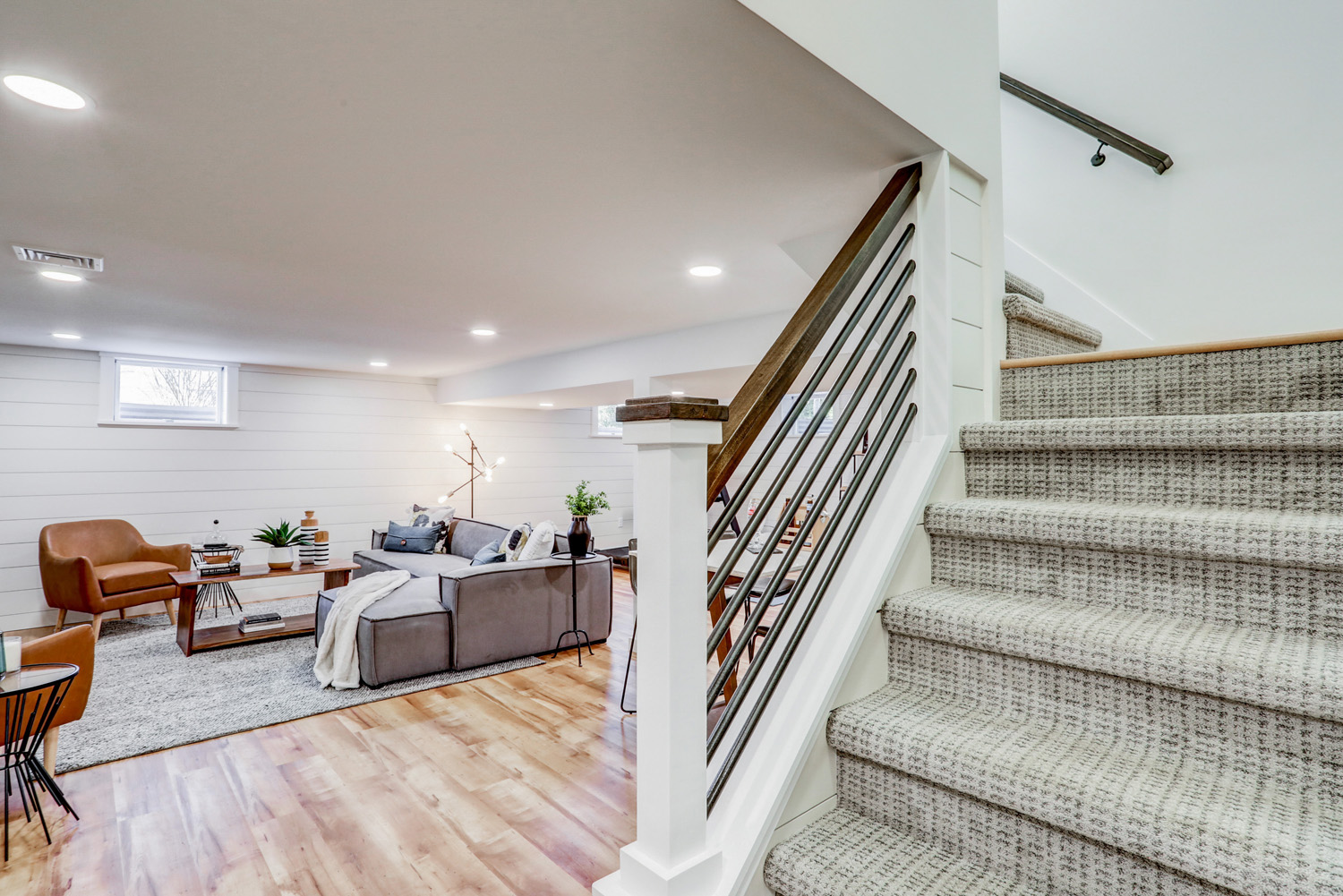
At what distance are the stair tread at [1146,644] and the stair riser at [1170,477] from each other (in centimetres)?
28

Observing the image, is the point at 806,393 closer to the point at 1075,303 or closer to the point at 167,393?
the point at 1075,303

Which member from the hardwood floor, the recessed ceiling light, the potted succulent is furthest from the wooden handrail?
the potted succulent

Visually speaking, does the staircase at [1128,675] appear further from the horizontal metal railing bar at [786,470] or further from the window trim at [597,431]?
the window trim at [597,431]

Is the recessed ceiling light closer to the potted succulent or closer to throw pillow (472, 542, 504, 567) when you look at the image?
throw pillow (472, 542, 504, 567)

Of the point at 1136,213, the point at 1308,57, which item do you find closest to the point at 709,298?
the point at 1136,213

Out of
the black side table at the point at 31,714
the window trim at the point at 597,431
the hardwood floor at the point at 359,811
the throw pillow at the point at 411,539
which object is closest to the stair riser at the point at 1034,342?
the hardwood floor at the point at 359,811

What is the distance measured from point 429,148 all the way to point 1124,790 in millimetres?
1922

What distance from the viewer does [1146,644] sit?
39.9 inches

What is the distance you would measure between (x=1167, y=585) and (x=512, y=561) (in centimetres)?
406

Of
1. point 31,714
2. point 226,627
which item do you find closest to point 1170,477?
point 31,714

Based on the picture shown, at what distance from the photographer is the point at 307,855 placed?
2.18 metres

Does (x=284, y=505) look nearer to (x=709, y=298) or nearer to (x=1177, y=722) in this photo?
(x=709, y=298)

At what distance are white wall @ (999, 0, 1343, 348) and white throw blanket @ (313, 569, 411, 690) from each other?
3977 millimetres

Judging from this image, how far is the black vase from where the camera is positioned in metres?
4.40
